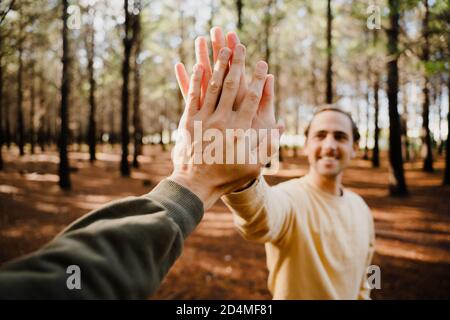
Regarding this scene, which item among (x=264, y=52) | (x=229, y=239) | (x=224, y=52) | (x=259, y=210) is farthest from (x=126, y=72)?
(x=224, y=52)

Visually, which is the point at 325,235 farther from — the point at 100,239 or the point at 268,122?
the point at 100,239

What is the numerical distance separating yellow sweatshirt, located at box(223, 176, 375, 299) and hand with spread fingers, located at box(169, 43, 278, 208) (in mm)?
829

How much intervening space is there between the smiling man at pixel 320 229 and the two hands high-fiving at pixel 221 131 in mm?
653

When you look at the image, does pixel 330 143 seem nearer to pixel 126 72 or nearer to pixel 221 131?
pixel 221 131

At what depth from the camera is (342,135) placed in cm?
263

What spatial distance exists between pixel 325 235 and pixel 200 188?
1.51 m

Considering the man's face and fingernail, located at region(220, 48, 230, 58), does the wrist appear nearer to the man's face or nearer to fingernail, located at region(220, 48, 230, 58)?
fingernail, located at region(220, 48, 230, 58)

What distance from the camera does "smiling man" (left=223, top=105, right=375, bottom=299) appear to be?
6.97ft

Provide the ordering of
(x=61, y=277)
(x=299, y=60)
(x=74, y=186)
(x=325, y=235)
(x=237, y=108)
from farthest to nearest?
(x=299, y=60)
(x=74, y=186)
(x=325, y=235)
(x=237, y=108)
(x=61, y=277)

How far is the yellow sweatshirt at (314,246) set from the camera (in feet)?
7.01

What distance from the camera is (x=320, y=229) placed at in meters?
2.30

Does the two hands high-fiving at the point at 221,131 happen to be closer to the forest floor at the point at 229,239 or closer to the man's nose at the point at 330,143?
Result: the man's nose at the point at 330,143
